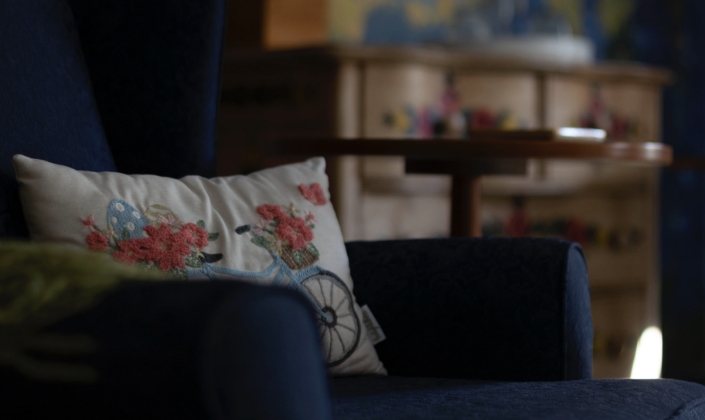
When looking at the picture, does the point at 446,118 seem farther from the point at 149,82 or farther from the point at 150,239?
the point at 150,239

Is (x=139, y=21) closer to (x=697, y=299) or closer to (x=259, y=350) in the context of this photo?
(x=259, y=350)

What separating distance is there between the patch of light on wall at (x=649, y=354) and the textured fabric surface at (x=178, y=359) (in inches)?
88.0

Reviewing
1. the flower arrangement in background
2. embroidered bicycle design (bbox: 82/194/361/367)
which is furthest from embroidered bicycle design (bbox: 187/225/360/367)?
the flower arrangement in background

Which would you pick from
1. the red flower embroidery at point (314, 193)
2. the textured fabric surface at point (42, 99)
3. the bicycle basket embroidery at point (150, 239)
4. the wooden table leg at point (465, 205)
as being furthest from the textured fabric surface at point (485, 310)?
the wooden table leg at point (465, 205)

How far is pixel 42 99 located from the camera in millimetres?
1442

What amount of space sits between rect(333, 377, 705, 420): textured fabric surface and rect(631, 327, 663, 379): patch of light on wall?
1.59 meters

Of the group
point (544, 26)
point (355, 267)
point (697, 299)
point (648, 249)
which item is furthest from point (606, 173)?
point (355, 267)

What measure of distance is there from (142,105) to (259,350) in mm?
949

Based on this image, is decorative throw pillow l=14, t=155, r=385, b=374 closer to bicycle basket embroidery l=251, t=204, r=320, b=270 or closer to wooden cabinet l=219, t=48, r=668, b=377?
bicycle basket embroidery l=251, t=204, r=320, b=270

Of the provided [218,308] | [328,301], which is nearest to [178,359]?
[218,308]

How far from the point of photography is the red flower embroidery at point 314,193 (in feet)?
4.88

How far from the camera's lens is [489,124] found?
3117 millimetres

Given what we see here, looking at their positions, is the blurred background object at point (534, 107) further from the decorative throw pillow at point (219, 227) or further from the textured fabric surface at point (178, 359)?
the textured fabric surface at point (178, 359)

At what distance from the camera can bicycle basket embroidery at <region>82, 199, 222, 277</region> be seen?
1282 millimetres
